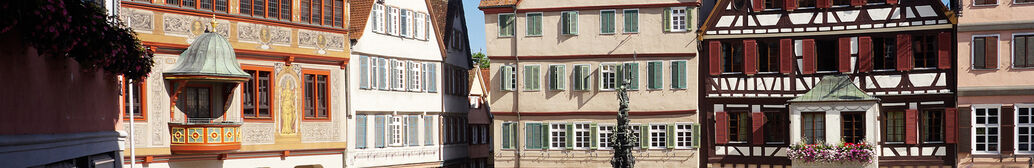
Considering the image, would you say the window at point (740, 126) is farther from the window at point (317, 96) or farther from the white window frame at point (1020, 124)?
the window at point (317, 96)

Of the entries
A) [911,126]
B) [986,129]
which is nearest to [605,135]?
[911,126]

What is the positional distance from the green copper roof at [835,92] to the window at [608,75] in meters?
5.46

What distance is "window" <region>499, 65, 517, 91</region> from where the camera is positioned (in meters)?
41.1

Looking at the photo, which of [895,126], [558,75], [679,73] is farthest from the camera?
[558,75]

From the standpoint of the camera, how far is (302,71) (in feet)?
119

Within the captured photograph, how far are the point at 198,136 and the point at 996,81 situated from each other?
2142 centimetres

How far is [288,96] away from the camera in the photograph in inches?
1405

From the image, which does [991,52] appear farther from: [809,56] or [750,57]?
[750,57]

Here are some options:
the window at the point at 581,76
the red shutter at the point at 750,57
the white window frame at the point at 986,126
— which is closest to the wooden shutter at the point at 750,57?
the red shutter at the point at 750,57

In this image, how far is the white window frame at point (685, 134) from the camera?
39719mm

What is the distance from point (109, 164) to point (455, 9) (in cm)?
2869

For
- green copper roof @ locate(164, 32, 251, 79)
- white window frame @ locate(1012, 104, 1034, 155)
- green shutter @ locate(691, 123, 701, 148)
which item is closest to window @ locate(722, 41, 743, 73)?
green shutter @ locate(691, 123, 701, 148)

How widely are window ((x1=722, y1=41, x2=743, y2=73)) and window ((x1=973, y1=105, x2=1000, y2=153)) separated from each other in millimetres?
6662

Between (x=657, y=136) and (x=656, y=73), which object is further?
(x=657, y=136)
